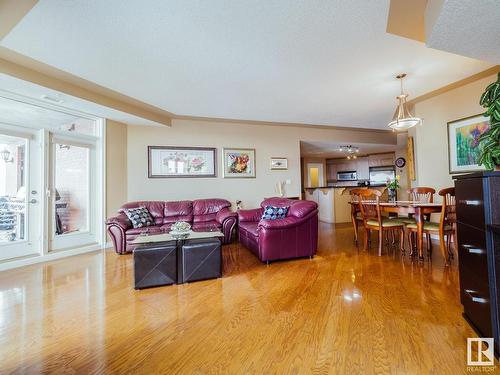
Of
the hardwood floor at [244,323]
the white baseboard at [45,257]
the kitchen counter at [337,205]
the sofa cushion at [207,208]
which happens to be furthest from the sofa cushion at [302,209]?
the white baseboard at [45,257]

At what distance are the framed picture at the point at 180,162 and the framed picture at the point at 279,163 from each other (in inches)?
58.4

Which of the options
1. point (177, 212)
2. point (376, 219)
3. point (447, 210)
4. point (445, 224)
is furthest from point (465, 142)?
point (177, 212)

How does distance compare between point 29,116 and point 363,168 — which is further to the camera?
point 363,168

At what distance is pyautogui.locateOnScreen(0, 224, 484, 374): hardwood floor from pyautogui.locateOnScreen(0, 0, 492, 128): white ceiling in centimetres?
258

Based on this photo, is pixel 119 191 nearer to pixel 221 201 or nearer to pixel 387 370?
pixel 221 201

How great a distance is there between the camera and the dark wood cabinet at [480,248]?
134cm

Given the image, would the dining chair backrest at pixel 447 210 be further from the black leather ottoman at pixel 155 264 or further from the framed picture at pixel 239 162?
the framed picture at pixel 239 162

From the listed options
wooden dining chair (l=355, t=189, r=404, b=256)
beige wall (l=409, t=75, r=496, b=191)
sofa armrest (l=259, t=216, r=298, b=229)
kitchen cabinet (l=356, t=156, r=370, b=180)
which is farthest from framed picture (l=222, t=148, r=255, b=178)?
kitchen cabinet (l=356, t=156, r=370, b=180)

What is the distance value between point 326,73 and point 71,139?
4.41 meters

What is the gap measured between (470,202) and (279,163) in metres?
4.33

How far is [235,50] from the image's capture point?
2.56m

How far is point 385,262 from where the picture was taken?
3.12 m

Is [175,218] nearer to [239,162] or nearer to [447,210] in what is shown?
[239,162]

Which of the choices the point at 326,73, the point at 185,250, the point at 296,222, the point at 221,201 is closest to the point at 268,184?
the point at 221,201
